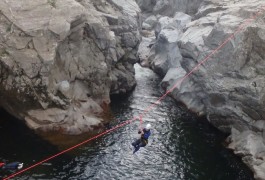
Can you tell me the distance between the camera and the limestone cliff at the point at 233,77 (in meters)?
37.9

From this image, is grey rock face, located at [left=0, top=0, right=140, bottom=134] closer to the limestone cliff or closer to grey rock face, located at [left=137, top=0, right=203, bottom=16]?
the limestone cliff

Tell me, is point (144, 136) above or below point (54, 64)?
below

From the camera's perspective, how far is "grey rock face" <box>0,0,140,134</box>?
38.2m

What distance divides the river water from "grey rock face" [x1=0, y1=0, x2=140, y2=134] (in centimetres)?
251

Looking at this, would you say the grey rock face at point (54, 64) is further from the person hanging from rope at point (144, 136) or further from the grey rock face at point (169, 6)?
the grey rock face at point (169, 6)

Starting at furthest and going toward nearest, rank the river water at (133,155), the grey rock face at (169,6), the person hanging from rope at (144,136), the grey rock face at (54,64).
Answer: the grey rock face at (169,6) < the grey rock face at (54,64) < the river water at (133,155) < the person hanging from rope at (144,136)

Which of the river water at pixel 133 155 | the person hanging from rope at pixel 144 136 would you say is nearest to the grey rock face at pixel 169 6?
the river water at pixel 133 155

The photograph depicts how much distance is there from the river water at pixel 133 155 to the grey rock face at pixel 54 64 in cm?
251

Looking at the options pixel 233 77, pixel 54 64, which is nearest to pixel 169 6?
pixel 233 77

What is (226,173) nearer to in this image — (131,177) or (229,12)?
(131,177)

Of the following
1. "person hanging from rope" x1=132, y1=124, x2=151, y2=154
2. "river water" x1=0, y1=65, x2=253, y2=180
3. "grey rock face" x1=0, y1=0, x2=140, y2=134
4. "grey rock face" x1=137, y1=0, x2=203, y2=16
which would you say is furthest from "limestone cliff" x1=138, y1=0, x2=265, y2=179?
"grey rock face" x1=137, y1=0, x2=203, y2=16

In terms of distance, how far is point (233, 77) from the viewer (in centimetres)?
4028

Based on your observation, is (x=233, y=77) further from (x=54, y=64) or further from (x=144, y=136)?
(x=54, y=64)

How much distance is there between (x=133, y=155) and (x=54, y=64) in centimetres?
Answer: 1306
